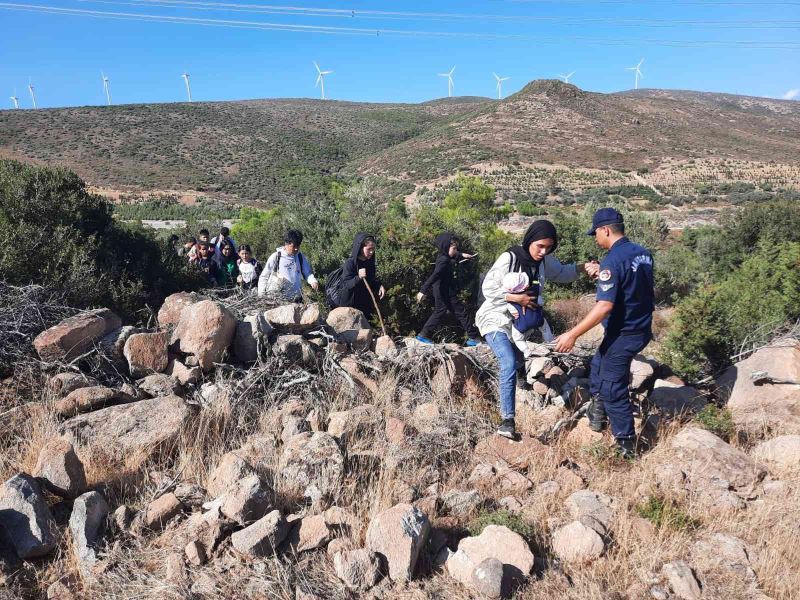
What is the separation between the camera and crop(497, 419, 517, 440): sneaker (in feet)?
13.3

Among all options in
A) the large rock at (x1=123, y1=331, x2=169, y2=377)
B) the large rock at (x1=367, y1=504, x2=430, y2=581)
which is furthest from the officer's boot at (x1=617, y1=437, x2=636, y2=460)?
the large rock at (x1=123, y1=331, x2=169, y2=377)

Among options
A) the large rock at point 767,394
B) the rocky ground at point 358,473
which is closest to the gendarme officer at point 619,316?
the rocky ground at point 358,473

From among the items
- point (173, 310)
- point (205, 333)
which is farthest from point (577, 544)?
point (173, 310)

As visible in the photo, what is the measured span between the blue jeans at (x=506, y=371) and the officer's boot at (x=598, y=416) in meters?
0.66

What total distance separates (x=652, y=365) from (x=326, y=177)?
5250cm

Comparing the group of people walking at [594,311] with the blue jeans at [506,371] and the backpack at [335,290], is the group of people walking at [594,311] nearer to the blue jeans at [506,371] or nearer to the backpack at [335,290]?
the blue jeans at [506,371]

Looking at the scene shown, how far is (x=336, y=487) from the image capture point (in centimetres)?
338

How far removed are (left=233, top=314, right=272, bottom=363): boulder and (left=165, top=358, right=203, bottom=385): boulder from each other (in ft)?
1.46

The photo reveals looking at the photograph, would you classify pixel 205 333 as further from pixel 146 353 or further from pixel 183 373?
pixel 146 353

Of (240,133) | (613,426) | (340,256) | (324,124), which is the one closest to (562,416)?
(613,426)

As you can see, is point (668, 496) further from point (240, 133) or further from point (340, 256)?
point (240, 133)

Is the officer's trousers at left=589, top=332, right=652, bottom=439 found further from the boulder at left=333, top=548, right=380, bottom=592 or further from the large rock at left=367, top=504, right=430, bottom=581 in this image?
the boulder at left=333, top=548, right=380, bottom=592

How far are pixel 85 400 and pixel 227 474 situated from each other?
1.54 m

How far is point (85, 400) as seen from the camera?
13.1 feet
